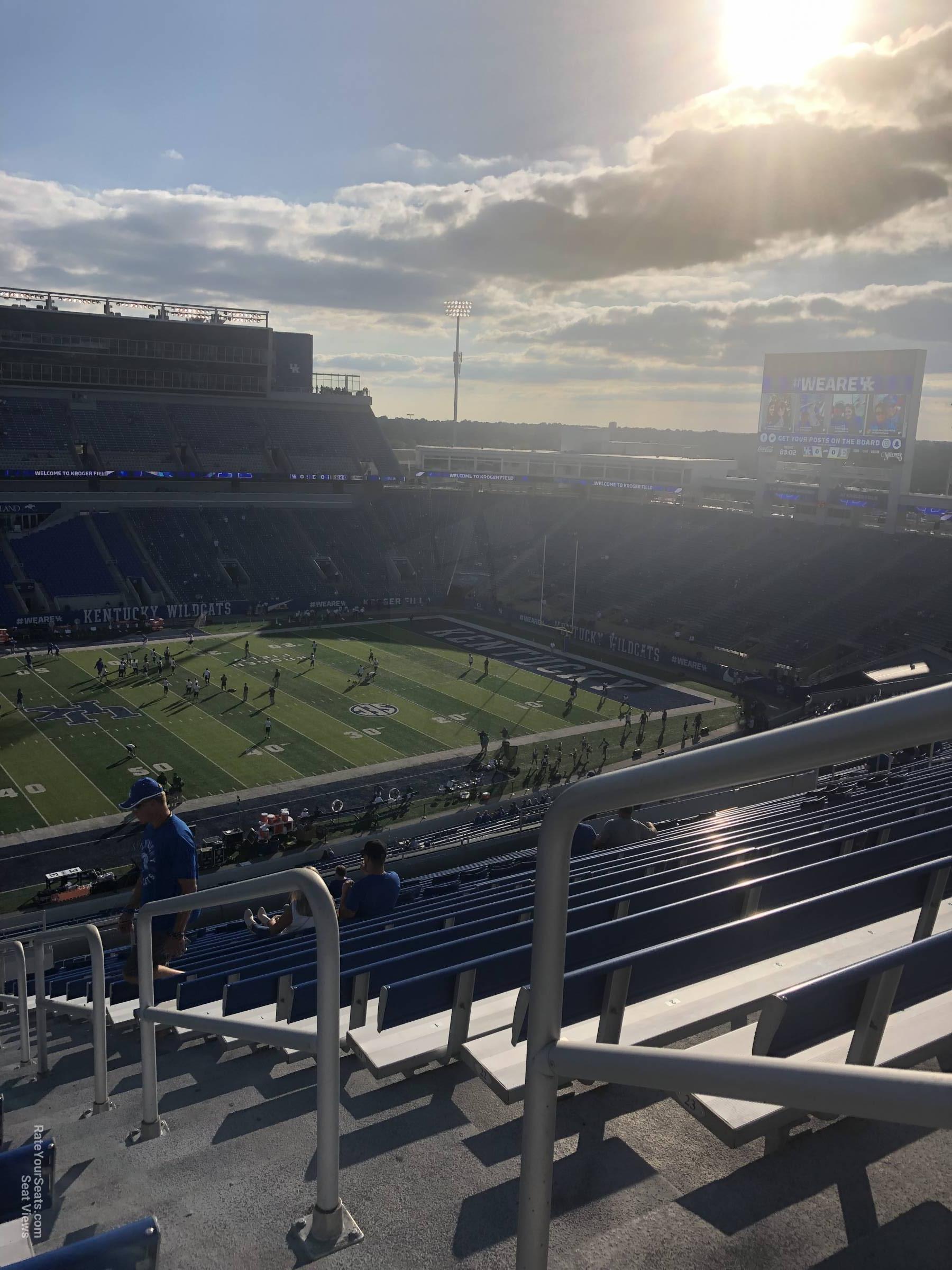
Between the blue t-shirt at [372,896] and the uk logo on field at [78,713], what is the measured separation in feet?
85.7

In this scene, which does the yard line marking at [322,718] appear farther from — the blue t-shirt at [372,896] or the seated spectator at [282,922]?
the blue t-shirt at [372,896]

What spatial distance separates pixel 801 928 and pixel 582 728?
95.6ft

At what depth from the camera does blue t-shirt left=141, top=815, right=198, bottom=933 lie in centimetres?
604

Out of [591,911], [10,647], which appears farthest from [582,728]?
[591,911]

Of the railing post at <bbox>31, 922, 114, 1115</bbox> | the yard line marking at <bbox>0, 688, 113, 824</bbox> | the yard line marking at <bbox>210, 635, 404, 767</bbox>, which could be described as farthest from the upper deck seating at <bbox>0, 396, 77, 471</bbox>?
the railing post at <bbox>31, 922, 114, 1115</bbox>

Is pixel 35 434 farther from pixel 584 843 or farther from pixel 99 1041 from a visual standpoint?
pixel 99 1041

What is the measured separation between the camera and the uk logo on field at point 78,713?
31.8 metres

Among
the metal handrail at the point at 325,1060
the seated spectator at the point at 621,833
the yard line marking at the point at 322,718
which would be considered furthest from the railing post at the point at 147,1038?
the yard line marking at the point at 322,718

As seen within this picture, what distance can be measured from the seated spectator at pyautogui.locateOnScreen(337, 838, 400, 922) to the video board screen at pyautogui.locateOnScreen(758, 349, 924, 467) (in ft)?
145

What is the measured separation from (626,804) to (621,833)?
918cm

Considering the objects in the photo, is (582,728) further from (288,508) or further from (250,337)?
(250,337)

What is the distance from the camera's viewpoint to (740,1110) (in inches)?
109

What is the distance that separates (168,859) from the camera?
6.04 m

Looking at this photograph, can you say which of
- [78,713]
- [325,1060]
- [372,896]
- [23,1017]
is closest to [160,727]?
A: [78,713]
